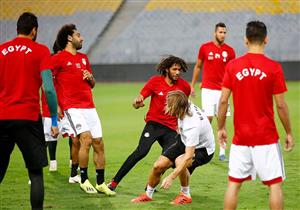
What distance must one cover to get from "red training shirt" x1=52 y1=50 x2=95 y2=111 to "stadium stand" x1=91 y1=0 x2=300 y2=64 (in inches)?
1014

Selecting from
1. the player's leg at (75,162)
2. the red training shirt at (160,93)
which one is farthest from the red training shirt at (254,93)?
the player's leg at (75,162)

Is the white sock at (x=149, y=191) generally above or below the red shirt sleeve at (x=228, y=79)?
below

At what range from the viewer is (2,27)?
116 feet

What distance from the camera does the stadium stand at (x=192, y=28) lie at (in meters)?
36.2

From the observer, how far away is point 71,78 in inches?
396

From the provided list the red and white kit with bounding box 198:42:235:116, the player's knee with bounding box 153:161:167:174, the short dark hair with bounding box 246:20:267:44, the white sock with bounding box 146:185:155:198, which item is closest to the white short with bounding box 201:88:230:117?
the red and white kit with bounding box 198:42:235:116

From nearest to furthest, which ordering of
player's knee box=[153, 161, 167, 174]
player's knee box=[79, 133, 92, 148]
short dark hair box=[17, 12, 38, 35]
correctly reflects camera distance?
short dark hair box=[17, 12, 38, 35], player's knee box=[153, 161, 167, 174], player's knee box=[79, 133, 92, 148]

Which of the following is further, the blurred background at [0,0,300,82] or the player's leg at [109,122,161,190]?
the blurred background at [0,0,300,82]

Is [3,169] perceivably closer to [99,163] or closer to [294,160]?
[99,163]

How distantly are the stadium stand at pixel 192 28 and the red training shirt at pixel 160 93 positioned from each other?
84.9ft

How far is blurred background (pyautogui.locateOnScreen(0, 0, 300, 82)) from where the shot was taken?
36156mm

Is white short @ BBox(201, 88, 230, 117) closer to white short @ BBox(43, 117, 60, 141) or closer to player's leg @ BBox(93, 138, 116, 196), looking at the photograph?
white short @ BBox(43, 117, 60, 141)

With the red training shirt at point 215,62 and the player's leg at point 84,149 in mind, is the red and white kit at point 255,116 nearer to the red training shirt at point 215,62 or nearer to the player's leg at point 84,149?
the player's leg at point 84,149

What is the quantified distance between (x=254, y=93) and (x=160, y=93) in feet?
10.1
